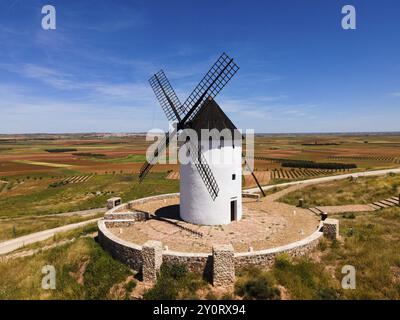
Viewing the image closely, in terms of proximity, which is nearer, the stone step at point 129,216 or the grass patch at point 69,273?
the grass patch at point 69,273

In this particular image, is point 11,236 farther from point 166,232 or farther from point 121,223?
point 166,232

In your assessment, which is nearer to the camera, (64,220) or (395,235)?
(395,235)

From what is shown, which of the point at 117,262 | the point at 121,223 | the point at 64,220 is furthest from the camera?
the point at 64,220

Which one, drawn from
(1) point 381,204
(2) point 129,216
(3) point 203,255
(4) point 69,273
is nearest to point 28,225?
(2) point 129,216

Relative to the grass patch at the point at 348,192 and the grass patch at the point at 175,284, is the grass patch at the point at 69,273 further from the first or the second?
the grass patch at the point at 348,192

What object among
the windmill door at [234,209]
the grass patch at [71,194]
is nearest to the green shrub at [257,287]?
the windmill door at [234,209]

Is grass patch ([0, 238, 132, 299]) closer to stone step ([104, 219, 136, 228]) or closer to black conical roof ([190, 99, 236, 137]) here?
stone step ([104, 219, 136, 228])
